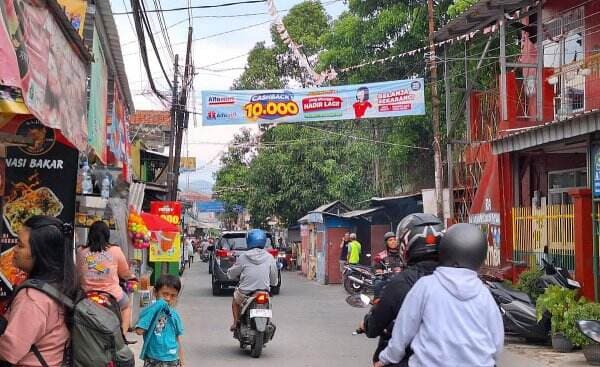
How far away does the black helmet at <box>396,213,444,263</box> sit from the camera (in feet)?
13.8

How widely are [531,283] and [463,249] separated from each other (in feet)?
32.8

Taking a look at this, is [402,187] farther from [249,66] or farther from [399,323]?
[399,323]

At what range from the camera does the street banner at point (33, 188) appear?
21.2 ft

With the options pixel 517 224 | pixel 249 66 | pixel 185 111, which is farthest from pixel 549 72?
pixel 249 66

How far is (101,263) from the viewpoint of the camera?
7.71 metres

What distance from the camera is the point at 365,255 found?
27.6 metres

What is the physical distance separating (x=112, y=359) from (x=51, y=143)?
2785 mm

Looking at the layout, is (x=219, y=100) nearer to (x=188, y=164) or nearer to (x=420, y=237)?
(x=420, y=237)

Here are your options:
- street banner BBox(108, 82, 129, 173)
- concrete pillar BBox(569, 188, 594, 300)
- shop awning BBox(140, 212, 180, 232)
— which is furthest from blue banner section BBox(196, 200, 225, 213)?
concrete pillar BBox(569, 188, 594, 300)

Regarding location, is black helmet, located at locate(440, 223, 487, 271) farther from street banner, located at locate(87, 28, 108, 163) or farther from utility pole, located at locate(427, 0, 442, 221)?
utility pole, located at locate(427, 0, 442, 221)

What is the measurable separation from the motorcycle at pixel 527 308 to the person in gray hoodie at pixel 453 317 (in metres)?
8.12

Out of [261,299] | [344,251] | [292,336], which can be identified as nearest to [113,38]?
[261,299]

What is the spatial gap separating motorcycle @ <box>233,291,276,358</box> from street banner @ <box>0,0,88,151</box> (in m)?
4.76

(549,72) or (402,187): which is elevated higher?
(549,72)
